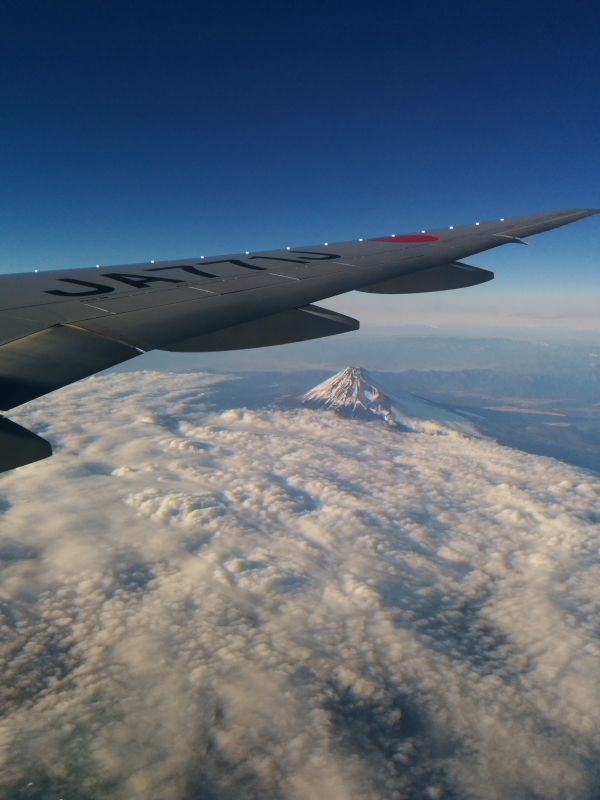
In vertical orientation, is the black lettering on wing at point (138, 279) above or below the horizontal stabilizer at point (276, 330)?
above

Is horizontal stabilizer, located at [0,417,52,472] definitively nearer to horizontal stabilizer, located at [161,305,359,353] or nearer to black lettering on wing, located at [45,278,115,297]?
horizontal stabilizer, located at [161,305,359,353]

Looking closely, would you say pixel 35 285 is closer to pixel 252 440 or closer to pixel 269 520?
pixel 269 520

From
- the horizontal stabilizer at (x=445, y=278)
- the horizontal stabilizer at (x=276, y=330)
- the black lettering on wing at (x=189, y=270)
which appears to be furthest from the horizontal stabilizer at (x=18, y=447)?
the horizontal stabilizer at (x=445, y=278)

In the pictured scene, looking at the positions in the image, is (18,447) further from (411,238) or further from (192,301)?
(411,238)

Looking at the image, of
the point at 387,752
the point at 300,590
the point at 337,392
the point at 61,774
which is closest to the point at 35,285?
the point at 61,774

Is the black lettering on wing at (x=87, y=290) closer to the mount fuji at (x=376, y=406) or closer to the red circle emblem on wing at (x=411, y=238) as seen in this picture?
the red circle emblem on wing at (x=411, y=238)

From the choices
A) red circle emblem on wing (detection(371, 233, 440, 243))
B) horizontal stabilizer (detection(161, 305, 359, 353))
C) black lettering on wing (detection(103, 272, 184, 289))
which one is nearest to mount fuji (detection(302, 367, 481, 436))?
red circle emblem on wing (detection(371, 233, 440, 243))
